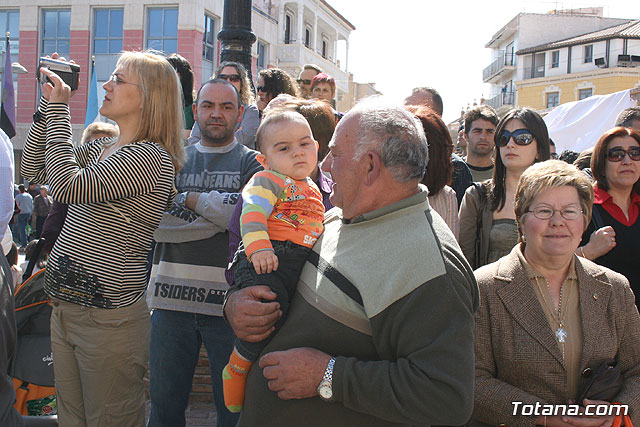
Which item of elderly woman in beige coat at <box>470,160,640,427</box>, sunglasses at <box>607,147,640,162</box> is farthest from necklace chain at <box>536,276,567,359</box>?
sunglasses at <box>607,147,640,162</box>

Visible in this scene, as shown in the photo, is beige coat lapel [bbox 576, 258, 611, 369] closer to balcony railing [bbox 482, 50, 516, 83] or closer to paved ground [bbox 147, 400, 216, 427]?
paved ground [bbox 147, 400, 216, 427]

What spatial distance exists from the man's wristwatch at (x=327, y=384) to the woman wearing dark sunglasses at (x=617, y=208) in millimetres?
2319

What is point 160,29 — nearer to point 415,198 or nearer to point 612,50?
point 415,198

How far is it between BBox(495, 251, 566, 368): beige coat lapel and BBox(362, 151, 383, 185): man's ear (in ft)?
3.53

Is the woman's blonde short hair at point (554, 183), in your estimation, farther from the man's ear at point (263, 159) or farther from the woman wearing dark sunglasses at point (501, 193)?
the man's ear at point (263, 159)

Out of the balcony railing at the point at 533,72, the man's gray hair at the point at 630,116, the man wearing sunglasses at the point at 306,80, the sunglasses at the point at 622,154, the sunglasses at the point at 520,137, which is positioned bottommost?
the sunglasses at the point at 622,154

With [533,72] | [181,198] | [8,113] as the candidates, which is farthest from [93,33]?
[533,72]

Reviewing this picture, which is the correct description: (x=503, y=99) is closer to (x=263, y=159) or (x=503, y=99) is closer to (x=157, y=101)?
(x=157, y=101)

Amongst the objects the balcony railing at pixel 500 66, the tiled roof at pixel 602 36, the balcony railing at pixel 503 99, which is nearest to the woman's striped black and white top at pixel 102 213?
the tiled roof at pixel 602 36

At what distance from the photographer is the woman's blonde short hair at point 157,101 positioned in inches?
115

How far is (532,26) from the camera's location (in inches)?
2280

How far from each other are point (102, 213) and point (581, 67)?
56.9 m

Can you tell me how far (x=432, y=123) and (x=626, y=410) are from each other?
164 centimetres

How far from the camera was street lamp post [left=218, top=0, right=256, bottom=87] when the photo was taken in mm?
6105
